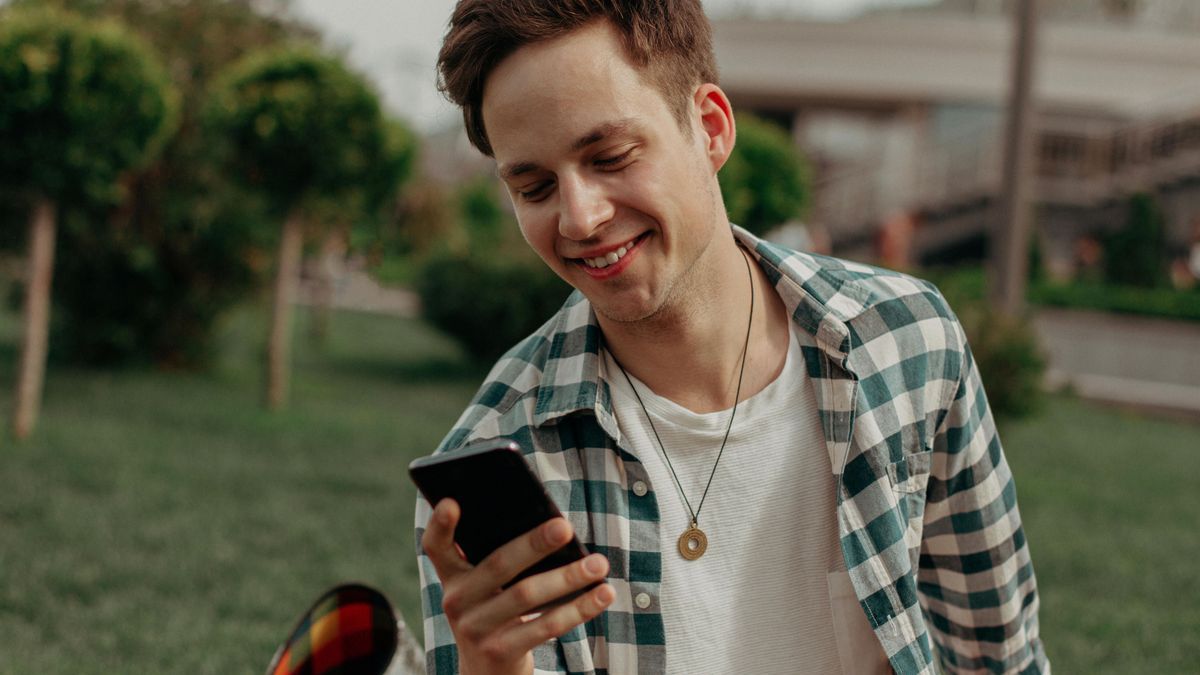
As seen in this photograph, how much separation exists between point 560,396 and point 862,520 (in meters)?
0.55

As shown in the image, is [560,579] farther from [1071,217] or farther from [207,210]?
[1071,217]

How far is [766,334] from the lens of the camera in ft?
7.29

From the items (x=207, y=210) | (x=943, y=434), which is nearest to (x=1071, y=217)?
(x=207, y=210)

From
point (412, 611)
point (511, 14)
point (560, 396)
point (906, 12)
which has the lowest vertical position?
point (412, 611)

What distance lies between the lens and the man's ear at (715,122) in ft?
6.95

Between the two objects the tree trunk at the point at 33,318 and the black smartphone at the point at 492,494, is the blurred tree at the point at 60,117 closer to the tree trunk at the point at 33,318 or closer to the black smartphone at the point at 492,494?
the tree trunk at the point at 33,318

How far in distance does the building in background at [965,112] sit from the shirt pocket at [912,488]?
2307 centimetres

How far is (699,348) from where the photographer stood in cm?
210

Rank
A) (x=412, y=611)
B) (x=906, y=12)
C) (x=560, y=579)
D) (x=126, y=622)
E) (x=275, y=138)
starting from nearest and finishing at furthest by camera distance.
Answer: (x=560, y=579), (x=126, y=622), (x=412, y=611), (x=275, y=138), (x=906, y=12)

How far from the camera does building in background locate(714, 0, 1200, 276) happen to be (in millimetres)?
24828

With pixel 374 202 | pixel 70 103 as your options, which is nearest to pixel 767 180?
pixel 374 202

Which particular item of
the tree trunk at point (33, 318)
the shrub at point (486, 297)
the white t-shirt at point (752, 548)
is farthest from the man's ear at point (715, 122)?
the shrub at point (486, 297)

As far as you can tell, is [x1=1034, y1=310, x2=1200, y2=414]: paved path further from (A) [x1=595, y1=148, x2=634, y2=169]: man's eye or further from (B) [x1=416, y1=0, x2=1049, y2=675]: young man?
(A) [x1=595, y1=148, x2=634, y2=169]: man's eye

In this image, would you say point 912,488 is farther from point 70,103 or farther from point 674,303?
point 70,103
